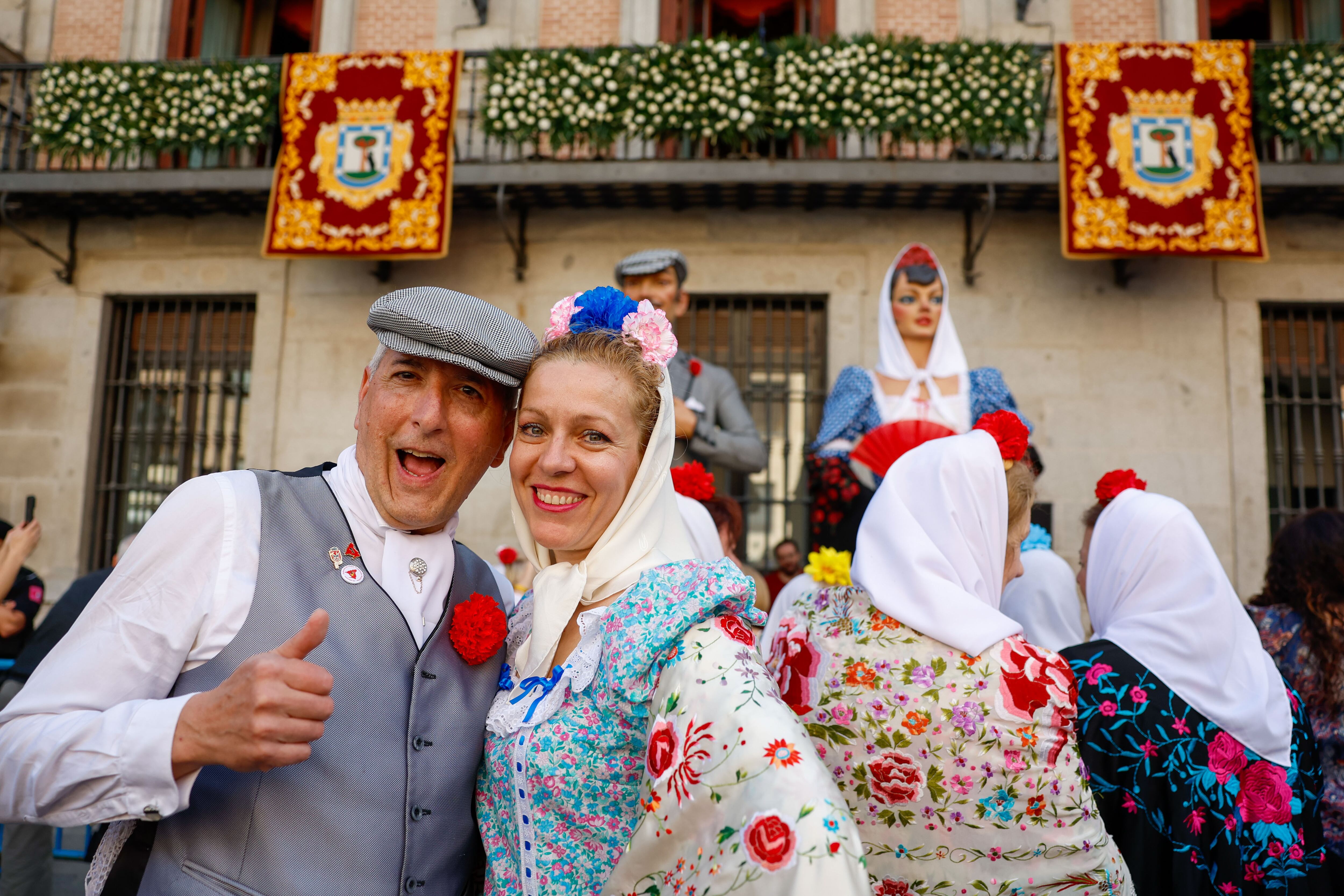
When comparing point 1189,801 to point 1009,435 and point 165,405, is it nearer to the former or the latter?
point 1009,435

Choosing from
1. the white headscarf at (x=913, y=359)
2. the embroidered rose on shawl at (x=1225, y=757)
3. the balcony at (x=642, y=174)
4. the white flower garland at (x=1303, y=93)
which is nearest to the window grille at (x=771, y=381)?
the balcony at (x=642, y=174)

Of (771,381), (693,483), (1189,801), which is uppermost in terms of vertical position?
(771,381)

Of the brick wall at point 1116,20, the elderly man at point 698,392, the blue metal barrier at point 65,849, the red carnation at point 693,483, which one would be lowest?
the blue metal barrier at point 65,849

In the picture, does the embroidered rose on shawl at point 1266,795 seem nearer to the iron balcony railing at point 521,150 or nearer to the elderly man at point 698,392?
the elderly man at point 698,392

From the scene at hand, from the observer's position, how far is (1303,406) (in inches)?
320

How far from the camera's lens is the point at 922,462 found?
7.82ft

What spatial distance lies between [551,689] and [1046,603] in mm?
2564

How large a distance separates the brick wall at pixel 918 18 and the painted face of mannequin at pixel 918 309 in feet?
15.3

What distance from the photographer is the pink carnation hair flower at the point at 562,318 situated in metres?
1.90

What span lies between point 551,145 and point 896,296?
159 inches

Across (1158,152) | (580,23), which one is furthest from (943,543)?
(580,23)

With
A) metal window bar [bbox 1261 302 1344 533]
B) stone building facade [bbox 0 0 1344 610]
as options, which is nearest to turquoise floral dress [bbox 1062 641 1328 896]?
stone building facade [bbox 0 0 1344 610]

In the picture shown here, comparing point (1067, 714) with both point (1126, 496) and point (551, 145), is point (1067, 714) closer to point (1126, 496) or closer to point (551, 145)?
point (1126, 496)

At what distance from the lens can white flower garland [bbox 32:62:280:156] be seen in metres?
8.17
